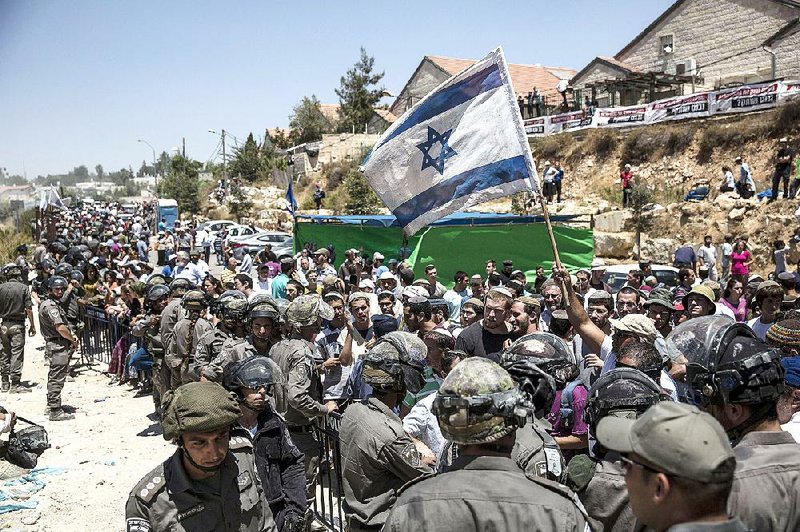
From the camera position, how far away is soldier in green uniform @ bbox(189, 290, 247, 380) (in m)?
6.09

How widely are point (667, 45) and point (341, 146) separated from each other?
74.1 feet

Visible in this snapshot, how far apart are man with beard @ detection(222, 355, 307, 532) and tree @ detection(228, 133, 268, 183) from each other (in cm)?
5023

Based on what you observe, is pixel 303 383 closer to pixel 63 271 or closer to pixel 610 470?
pixel 610 470

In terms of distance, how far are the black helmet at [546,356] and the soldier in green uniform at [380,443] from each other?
526mm

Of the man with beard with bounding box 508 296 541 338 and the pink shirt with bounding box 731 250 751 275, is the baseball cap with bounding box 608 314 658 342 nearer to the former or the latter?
the man with beard with bounding box 508 296 541 338

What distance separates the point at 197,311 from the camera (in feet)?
24.5

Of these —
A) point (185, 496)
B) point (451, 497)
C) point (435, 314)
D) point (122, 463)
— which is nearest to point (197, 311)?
point (122, 463)

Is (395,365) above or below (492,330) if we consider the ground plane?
→ above

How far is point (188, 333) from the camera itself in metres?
7.47

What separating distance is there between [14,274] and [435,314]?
8.51m

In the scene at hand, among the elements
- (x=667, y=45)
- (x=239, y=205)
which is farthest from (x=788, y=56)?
(x=239, y=205)

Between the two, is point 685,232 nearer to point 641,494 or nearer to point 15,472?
point 15,472

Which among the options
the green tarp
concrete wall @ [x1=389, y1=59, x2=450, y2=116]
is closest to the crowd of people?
the green tarp

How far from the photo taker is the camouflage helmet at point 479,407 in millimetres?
2395
